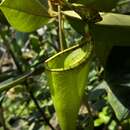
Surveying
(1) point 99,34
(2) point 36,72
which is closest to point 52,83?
(1) point 99,34

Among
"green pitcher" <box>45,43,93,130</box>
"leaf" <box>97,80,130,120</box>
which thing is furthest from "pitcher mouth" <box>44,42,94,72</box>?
"leaf" <box>97,80,130,120</box>

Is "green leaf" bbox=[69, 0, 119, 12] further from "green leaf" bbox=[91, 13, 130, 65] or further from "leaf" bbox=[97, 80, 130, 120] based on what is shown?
"leaf" bbox=[97, 80, 130, 120]

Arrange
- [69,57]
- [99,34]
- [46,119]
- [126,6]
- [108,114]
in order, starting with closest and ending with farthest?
[69,57] → [99,34] → [126,6] → [108,114] → [46,119]

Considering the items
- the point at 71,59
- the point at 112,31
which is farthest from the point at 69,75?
the point at 112,31

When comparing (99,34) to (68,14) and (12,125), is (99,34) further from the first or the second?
(12,125)

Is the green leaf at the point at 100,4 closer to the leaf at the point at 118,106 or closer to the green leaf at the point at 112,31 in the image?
the green leaf at the point at 112,31

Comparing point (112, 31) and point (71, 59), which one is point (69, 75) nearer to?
point (71, 59)
